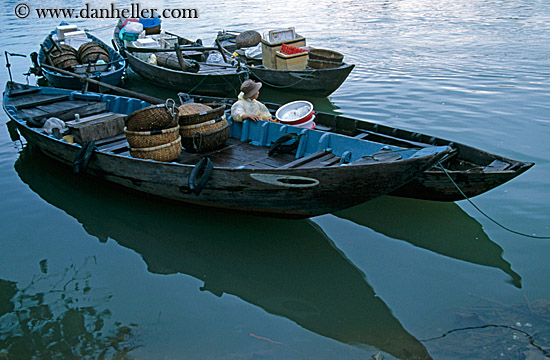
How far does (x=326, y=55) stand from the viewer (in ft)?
38.2

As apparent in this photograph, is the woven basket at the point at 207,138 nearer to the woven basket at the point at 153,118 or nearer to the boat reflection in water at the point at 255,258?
the woven basket at the point at 153,118

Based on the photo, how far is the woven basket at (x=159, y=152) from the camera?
21.1ft

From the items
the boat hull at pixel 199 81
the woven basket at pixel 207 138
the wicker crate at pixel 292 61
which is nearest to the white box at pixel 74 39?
the boat hull at pixel 199 81

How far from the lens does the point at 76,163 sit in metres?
6.88

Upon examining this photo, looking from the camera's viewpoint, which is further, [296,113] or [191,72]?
[191,72]

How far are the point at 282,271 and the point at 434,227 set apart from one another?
87.8 inches

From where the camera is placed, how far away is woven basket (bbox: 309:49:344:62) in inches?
451

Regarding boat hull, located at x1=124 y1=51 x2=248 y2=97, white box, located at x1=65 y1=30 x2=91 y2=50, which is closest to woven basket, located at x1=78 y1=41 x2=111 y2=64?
boat hull, located at x1=124 y1=51 x2=248 y2=97

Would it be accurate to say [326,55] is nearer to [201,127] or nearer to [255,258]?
[201,127]

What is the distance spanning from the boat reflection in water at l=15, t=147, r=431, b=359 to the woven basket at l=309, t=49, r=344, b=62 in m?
6.19

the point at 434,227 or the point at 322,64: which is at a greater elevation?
the point at 322,64

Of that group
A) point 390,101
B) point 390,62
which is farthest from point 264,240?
point 390,62

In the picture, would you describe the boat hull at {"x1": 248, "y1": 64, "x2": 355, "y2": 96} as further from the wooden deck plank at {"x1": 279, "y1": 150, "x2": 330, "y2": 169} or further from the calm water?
the wooden deck plank at {"x1": 279, "y1": 150, "x2": 330, "y2": 169}

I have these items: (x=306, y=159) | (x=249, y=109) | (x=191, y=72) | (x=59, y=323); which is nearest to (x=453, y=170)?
(x=306, y=159)
